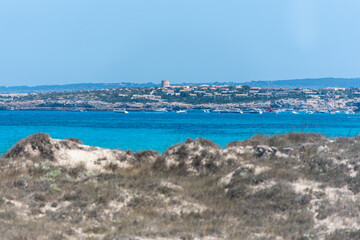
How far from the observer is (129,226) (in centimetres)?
1039

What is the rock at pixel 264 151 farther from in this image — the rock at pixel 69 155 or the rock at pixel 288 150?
the rock at pixel 69 155

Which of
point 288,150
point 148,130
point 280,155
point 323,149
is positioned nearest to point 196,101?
point 148,130

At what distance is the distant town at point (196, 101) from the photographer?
158 metres

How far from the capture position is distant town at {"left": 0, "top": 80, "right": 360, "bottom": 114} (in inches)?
6240

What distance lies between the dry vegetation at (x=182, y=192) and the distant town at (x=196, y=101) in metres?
130

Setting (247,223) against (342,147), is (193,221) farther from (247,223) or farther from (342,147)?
(342,147)

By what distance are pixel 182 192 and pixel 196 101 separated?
160m

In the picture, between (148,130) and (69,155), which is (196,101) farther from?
(69,155)

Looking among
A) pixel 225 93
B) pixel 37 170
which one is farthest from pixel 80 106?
pixel 37 170

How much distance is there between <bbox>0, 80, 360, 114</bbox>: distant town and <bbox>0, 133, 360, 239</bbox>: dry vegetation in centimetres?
13027

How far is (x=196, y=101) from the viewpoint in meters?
172

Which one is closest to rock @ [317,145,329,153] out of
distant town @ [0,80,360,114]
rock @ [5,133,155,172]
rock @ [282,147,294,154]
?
rock @ [282,147,294,154]

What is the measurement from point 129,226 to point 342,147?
36.5 ft

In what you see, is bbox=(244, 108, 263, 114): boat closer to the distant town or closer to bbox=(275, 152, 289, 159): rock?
the distant town
